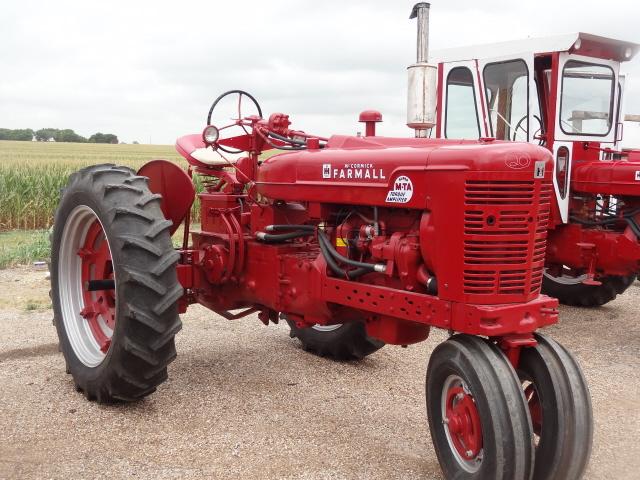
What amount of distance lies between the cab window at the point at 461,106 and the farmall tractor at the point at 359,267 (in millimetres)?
2395

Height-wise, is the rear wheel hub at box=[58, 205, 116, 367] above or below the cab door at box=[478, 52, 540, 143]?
below

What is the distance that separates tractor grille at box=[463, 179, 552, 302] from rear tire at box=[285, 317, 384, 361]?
1822mm

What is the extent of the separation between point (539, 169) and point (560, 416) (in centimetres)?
104

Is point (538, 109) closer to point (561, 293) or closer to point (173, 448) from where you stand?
point (561, 293)

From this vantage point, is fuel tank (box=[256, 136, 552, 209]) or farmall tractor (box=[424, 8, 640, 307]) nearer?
fuel tank (box=[256, 136, 552, 209])

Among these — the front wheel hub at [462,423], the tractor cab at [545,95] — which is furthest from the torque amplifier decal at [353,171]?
the tractor cab at [545,95]

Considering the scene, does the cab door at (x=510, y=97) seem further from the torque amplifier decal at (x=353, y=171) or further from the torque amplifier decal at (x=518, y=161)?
the torque amplifier decal at (x=518, y=161)

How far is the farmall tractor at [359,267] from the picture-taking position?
112 inches

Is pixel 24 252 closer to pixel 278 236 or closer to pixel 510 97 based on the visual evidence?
pixel 278 236

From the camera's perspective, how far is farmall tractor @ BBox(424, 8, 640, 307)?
586cm

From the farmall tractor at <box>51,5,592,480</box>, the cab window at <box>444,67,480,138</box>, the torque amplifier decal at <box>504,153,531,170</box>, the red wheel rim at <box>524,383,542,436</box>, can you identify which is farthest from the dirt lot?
the cab window at <box>444,67,480,138</box>

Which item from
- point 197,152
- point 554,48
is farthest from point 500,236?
point 554,48

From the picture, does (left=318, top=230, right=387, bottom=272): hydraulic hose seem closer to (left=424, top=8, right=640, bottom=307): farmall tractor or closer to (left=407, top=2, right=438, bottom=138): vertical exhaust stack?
(left=407, top=2, right=438, bottom=138): vertical exhaust stack

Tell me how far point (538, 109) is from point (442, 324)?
149 inches
